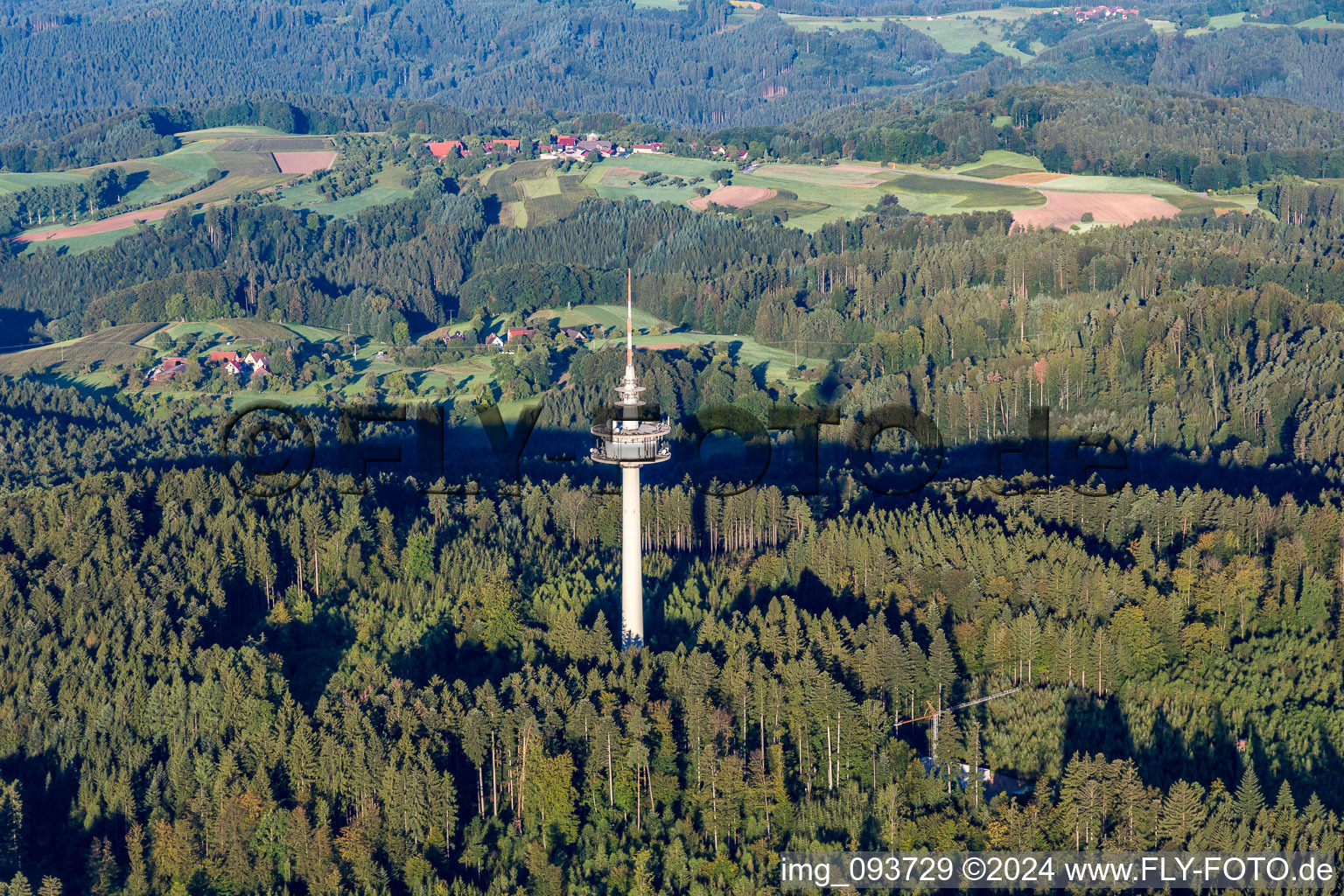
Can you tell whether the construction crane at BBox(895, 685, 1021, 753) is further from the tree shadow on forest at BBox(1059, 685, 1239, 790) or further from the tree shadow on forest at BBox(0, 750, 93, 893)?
the tree shadow on forest at BBox(0, 750, 93, 893)

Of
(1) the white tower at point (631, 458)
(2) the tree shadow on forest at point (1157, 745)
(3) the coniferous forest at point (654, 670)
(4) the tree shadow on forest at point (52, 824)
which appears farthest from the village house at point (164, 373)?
(2) the tree shadow on forest at point (1157, 745)

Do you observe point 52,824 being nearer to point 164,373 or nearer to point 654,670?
point 654,670

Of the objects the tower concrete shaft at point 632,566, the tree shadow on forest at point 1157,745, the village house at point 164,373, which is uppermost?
the tower concrete shaft at point 632,566

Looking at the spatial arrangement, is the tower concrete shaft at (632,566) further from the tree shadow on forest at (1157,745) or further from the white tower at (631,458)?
the tree shadow on forest at (1157,745)

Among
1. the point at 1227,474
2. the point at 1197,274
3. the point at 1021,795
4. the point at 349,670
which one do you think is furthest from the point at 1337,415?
the point at 349,670

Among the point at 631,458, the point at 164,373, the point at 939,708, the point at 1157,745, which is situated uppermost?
the point at 631,458

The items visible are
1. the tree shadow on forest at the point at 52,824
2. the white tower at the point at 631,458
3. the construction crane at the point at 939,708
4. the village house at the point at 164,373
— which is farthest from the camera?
the village house at the point at 164,373

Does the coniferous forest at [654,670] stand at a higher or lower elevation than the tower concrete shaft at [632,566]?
lower

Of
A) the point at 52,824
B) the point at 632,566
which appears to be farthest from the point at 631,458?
the point at 52,824

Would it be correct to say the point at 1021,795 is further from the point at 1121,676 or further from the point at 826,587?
the point at 826,587
